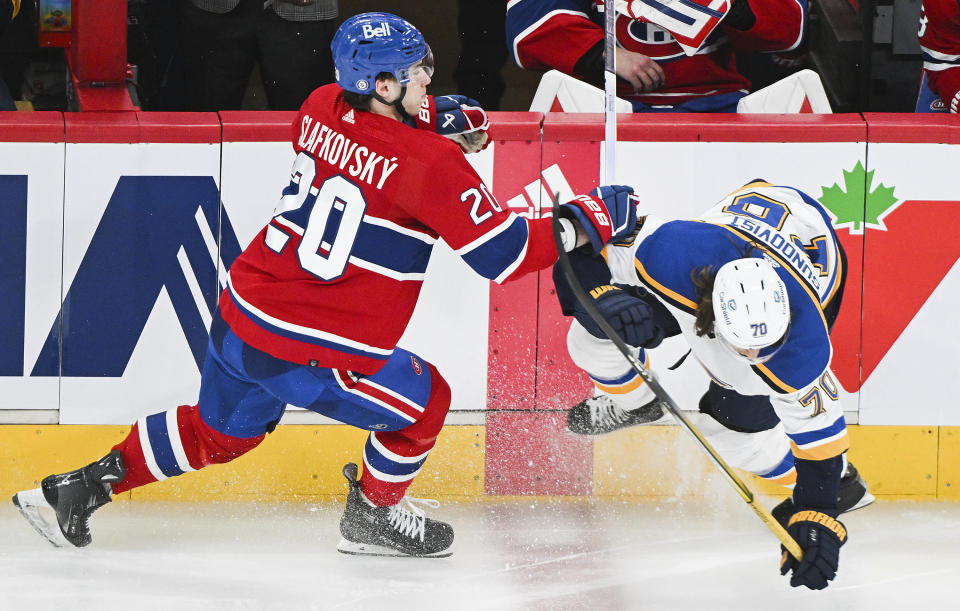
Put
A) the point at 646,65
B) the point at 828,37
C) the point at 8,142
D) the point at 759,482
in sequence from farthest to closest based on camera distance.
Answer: the point at 828,37
the point at 646,65
the point at 759,482
the point at 8,142

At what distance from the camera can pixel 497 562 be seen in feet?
12.1

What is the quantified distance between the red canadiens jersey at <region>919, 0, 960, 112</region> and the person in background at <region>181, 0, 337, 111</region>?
187cm

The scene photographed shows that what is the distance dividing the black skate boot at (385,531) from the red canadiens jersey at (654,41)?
1526 mm

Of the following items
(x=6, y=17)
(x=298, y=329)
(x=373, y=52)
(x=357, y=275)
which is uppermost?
(x=373, y=52)

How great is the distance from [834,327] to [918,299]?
0.24 meters

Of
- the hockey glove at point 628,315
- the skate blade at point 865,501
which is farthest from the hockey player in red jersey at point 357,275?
the skate blade at point 865,501

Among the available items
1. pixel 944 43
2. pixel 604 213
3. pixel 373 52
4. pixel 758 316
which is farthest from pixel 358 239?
pixel 944 43

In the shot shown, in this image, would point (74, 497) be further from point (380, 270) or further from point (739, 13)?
point (739, 13)

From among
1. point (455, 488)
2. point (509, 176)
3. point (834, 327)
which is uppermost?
point (509, 176)

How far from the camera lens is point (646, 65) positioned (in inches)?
175

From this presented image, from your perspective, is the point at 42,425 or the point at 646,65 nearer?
the point at 42,425

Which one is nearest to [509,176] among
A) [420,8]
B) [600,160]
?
[600,160]

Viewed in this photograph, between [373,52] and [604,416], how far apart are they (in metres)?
1.29

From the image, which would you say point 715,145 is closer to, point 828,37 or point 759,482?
point 759,482
